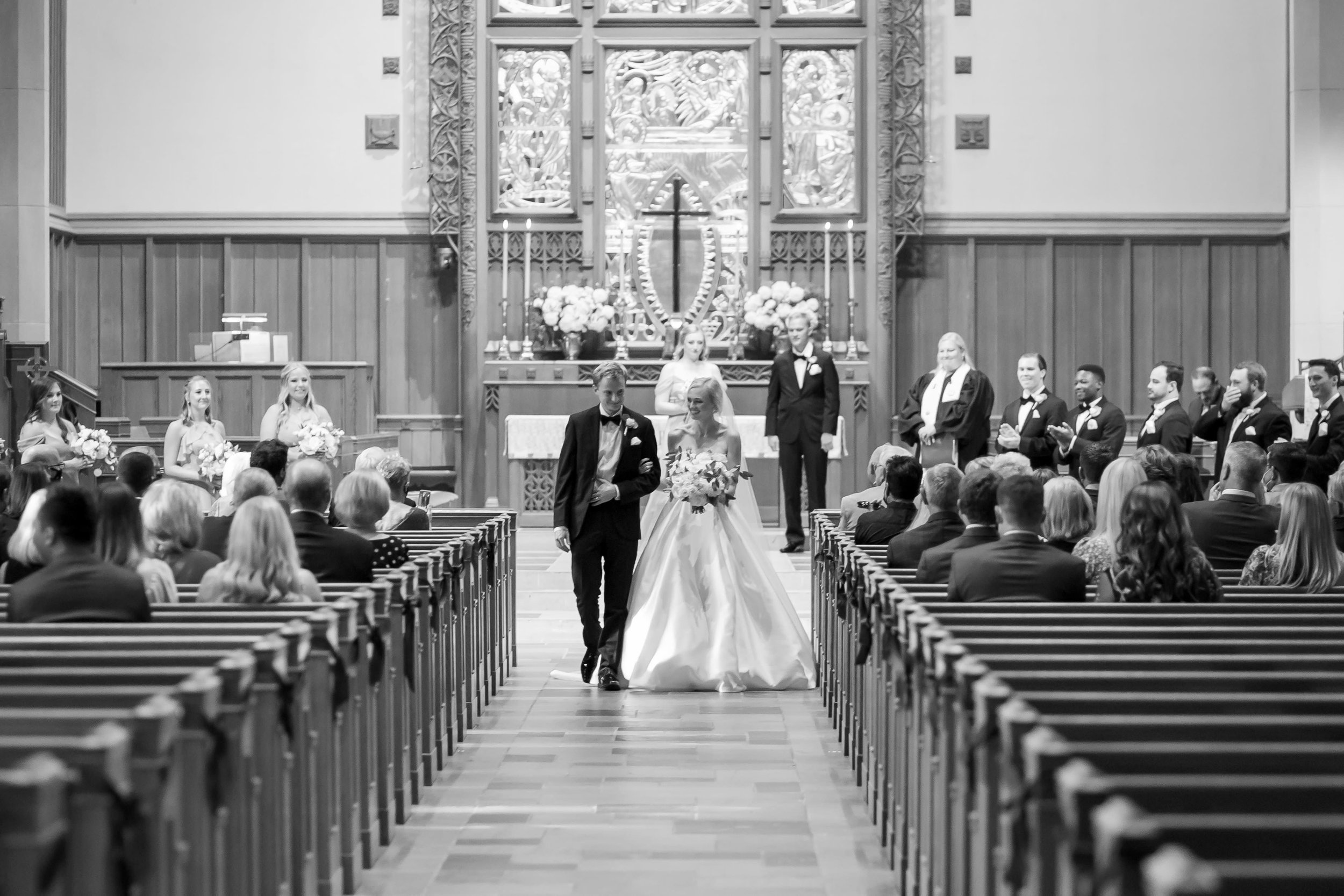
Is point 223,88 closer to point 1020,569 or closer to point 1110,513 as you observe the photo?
point 1110,513

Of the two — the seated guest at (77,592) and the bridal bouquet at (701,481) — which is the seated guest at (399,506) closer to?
the bridal bouquet at (701,481)

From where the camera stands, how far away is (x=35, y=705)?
2941 millimetres

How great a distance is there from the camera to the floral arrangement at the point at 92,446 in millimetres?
9039

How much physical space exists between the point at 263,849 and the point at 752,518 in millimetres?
4500

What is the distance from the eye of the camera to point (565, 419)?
1270cm

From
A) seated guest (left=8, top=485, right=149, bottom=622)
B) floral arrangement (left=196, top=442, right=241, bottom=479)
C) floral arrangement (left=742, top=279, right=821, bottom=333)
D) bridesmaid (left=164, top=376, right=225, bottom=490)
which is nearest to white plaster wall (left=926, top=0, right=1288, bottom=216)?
floral arrangement (left=742, top=279, right=821, bottom=333)

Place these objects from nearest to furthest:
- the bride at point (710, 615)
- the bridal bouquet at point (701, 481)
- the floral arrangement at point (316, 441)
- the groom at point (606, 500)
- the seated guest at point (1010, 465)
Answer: the seated guest at point (1010, 465)
the groom at point (606, 500)
the bride at point (710, 615)
the bridal bouquet at point (701, 481)
the floral arrangement at point (316, 441)

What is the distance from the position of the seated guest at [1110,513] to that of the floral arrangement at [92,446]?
19.7 ft

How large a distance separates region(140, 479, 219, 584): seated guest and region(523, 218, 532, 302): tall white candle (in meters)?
8.06

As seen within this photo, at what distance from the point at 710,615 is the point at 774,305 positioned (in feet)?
20.6

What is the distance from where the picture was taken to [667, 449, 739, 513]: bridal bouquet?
7082 mm

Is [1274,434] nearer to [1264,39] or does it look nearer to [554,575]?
[554,575]

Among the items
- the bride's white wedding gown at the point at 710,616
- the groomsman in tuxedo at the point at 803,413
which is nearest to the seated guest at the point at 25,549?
the bride's white wedding gown at the point at 710,616

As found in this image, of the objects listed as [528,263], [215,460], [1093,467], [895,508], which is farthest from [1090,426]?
[528,263]
